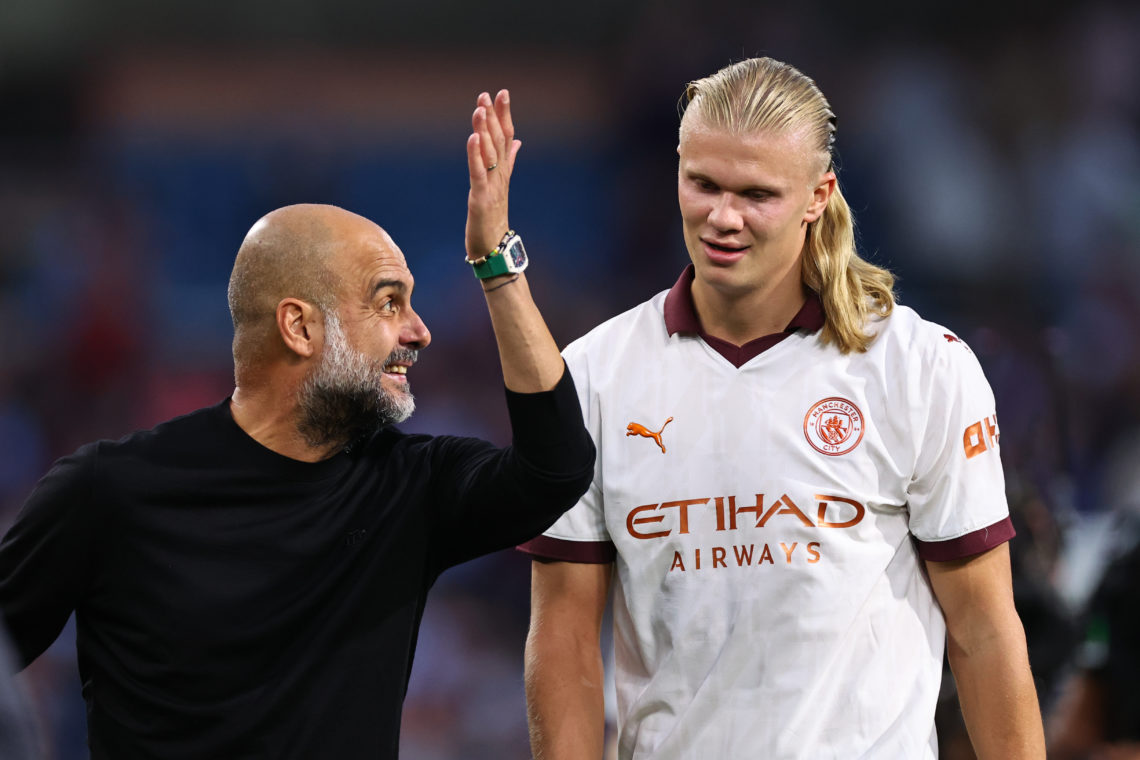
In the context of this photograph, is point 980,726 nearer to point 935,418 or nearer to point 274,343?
point 935,418

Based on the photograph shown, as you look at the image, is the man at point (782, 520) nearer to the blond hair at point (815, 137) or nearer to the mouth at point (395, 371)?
the blond hair at point (815, 137)

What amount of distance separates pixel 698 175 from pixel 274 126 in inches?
200

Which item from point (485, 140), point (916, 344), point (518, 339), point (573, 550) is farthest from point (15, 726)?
point (916, 344)

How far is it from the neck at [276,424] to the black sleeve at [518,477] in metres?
0.23

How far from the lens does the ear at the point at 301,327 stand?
243 cm

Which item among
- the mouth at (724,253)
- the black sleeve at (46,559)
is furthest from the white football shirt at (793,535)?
the black sleeve at (46,559)

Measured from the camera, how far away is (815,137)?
8.43 ft

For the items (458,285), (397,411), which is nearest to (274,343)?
(397,411)

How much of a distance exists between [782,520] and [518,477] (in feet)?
1.84

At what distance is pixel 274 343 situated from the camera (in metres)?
2.47

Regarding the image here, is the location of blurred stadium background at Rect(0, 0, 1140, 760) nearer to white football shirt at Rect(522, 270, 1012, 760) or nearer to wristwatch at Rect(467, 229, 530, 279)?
white football shirt at Rect(522, 270, 1012, 760)

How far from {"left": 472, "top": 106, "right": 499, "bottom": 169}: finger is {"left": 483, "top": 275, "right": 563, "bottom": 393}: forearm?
0.65 feet

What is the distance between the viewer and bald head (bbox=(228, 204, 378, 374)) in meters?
2.45

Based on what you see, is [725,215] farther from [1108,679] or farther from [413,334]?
[1108,679]
